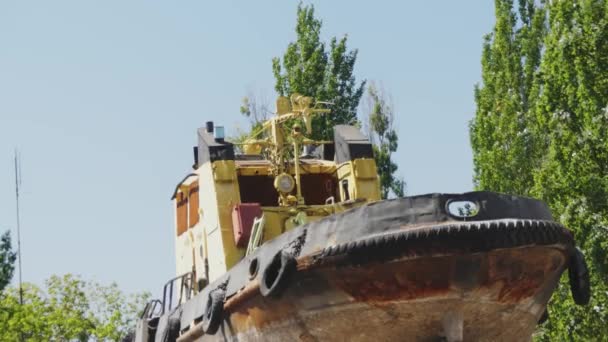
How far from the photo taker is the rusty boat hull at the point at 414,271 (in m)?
16.8

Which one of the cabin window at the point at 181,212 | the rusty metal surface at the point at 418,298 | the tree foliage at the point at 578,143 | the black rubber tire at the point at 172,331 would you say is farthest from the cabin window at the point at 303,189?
the tree foliage at the point at 578,143

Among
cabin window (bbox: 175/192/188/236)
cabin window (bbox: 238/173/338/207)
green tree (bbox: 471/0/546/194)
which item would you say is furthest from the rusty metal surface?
green tree (bbox: 471/0/546/194)

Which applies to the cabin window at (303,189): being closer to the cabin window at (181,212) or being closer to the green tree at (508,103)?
the cabin window at (181,212)

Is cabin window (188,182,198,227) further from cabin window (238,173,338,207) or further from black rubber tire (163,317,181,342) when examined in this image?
black rubber tire (163,317,181,342)

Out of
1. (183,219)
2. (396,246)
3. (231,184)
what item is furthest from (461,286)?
(183,219)

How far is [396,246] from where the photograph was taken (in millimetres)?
16703

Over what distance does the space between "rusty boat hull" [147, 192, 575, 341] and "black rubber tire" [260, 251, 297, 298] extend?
1 cm

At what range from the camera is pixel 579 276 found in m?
18.6

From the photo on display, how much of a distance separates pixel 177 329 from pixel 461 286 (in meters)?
5.45

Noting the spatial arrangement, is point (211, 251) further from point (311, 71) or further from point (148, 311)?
point (311, 71)

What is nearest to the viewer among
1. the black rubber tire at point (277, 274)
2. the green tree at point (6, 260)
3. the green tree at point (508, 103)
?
the black rubber tire at point (277, 274)

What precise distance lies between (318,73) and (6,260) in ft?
54.0

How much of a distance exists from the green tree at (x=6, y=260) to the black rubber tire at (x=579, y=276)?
33.0 meters

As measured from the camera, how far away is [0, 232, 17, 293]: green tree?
4984cm
